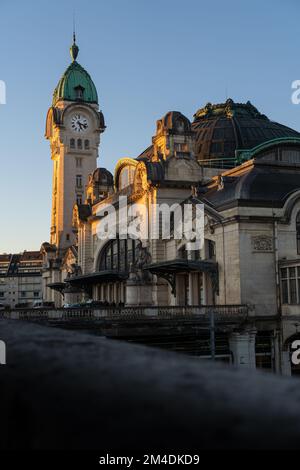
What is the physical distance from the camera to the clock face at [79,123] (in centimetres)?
9350

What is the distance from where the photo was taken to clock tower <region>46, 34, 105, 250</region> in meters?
91.9

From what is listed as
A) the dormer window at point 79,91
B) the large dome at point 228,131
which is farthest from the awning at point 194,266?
the dormer window at point 79,91

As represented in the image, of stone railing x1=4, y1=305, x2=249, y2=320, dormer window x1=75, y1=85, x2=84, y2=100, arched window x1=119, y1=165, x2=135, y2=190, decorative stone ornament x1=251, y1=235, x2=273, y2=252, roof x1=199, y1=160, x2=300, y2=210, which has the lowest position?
stone railing x1=4, y1=305, x2=249, y2=320

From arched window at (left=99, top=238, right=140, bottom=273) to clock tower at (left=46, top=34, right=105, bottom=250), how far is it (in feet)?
95.9

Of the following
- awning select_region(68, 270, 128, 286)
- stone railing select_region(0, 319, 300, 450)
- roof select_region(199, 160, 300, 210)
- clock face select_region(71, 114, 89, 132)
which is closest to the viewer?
stone railing select_region(0, 319, 300, 450)

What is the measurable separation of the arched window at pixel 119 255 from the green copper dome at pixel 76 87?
39199mm

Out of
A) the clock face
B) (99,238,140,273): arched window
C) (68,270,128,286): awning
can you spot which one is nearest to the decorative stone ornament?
(68,270,128,286): awning

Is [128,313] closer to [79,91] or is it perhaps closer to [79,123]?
[79,123]

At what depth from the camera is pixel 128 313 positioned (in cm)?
3272

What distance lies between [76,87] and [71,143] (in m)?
9.23

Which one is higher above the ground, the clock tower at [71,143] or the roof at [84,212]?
the clock tower at [71,143]

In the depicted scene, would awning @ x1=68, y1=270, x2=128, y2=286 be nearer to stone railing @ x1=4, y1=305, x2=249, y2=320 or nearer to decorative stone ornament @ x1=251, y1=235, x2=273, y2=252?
decorative stone ornament @ x1=251, y1=235, x2=273, y2=252

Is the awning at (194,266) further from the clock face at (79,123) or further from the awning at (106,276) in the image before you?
the clock face at (79,123)

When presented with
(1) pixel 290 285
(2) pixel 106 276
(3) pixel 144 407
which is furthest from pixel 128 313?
(3) pixel 144 407
